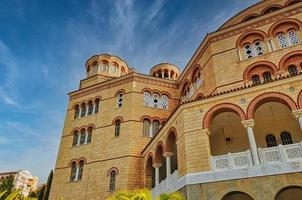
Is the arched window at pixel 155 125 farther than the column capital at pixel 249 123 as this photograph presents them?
Yes

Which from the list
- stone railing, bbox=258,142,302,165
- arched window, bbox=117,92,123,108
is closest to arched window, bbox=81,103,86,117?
arched window, bbox=117,92,123,108

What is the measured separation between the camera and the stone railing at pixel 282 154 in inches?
395

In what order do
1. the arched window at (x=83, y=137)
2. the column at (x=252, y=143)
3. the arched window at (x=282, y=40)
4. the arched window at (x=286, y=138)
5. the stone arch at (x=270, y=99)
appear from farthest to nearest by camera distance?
the arched window at (x=83, y=137)
the arched window at (x=282, y=40)
the arched window at (x=286, y=138)
the stone arch at (x=270, y=99)
the column at (x=252, y=143)

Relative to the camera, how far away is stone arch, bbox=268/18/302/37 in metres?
16.3

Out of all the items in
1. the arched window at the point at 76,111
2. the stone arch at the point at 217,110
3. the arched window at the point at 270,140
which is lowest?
the arched window at the point at 270,140

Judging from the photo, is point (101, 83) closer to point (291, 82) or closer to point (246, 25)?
point (246, 25)

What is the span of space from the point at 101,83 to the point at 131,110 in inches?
186

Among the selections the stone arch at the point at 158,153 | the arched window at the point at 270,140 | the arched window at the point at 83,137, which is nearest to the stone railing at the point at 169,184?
the stone arch at the point at 158,153

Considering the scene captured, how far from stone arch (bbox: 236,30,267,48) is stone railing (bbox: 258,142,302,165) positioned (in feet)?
29.1

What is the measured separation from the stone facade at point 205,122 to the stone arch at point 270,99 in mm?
39

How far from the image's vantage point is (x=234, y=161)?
1092 centimetres

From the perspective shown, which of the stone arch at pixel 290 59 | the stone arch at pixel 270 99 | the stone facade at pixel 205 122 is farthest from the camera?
the stone arch at pixel 290 59

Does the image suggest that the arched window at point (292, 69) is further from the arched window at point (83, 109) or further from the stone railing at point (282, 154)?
the arched window at point (83, 109)

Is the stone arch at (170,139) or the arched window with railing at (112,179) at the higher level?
the stone arch at (170,139)
